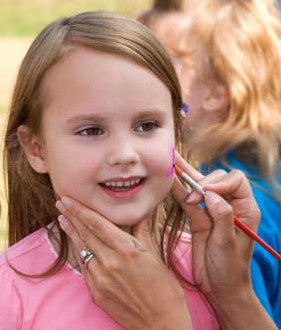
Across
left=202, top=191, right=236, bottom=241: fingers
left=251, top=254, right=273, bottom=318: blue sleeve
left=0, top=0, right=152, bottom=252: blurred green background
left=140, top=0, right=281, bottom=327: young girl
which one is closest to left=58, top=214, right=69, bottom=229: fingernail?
left=202, top=191, right=236, bottom=241: fingers

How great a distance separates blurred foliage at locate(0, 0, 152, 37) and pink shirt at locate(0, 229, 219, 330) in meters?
10.6

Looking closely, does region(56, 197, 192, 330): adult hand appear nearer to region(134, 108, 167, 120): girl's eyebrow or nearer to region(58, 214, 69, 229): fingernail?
region(58, 214, 69, 229): fingernail

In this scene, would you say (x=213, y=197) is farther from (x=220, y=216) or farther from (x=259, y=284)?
(x=259, y=284)

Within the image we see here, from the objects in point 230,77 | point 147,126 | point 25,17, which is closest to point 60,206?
point 147,126

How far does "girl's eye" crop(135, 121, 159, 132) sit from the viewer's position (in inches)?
76.2

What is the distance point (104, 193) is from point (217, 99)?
3.94 ft

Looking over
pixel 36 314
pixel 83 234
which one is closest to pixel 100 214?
pixel 83 234

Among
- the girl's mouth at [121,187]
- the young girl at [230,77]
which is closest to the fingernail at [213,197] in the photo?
the girl's mouth at [121,187]

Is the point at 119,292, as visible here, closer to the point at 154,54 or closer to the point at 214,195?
the point at 214,195

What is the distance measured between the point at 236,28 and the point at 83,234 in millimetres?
Result: 1290

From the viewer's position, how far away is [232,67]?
299cm

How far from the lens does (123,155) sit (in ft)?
6.14

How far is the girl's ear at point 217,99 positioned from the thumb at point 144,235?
1.02 metres

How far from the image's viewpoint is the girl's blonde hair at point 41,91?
6.42 feet
